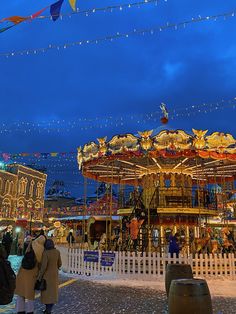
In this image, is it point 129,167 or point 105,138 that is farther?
point 129,167

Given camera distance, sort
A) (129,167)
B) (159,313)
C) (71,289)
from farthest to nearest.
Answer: (129,167) → (71,289) → (159,313)

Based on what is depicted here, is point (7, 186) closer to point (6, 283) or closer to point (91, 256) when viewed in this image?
point (91, 256)

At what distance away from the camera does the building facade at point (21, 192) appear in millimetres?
45406

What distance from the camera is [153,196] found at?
1677 cm

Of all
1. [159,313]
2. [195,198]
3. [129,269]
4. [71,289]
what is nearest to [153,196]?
[195,198]

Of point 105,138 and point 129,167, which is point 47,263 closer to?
point 105,138

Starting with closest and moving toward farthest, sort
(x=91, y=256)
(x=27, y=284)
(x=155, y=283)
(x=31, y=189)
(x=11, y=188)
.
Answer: (x=27, y=284) → (x=155, y=283) → (x=91, y=256) → (x=11, y=188) → (x=31, y=189)

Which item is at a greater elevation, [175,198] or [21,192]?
[21,192]

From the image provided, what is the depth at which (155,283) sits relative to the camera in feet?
34.3

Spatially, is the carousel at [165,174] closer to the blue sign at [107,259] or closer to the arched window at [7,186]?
the blue sign at [107,259]

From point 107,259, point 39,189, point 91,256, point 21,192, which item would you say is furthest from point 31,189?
point 107,259

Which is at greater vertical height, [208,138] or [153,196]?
[208,138]

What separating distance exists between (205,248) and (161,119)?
20.4 feet

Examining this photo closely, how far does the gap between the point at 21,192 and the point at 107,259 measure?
40.5 meters
